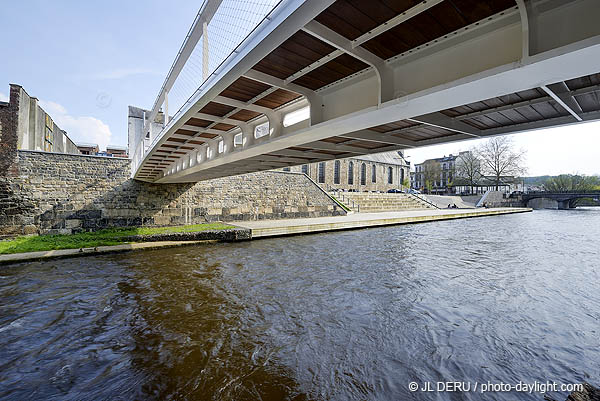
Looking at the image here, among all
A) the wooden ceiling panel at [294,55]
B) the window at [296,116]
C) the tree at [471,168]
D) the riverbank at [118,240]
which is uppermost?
the tree at [471,168]

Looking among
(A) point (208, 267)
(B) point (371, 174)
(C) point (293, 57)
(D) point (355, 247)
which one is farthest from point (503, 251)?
(B) point (371, 174)

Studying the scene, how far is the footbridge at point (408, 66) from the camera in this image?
2.19 meters

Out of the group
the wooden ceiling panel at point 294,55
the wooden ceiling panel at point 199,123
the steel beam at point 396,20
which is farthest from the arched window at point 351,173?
the steel beam at point 396,20

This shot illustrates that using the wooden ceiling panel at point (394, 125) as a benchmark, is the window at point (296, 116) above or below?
above

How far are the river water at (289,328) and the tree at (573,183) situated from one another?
188 feet

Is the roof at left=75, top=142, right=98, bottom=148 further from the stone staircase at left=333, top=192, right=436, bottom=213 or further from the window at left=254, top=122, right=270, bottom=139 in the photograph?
the window at left=254, top=122, right=270, bottom=139

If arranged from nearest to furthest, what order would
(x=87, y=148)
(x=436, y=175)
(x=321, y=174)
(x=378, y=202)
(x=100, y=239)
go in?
(x=100, y=239) < (x=378, y=202) < (x=87, y=148) < (x=321, y=174) < (x=436, y=175)

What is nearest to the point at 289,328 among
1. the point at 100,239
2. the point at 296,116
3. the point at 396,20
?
the point at 296,116

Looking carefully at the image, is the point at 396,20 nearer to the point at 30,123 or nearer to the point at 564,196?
the point at 30,123

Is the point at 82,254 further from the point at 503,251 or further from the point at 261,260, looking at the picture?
the point at 503,251

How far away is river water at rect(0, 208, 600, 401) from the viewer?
383cm

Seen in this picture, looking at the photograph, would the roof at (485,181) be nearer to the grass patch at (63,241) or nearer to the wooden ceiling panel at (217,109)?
the grass patch at (63,241)

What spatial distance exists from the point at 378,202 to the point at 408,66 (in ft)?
94.8

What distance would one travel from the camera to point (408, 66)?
3.19 meters
